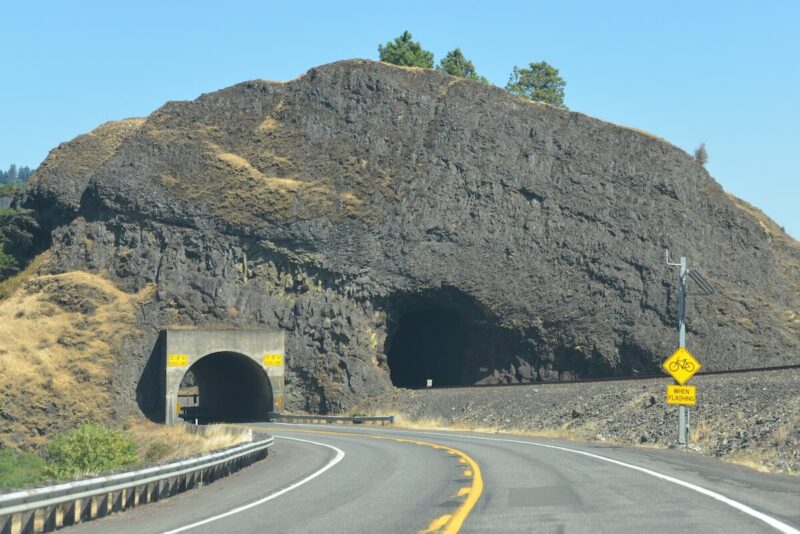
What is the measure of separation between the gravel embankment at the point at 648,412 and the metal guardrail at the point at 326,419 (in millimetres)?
2391

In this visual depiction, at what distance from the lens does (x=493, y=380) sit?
63344 millimetres

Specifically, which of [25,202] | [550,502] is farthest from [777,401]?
[25,202]

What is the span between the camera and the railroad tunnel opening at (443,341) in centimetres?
6359

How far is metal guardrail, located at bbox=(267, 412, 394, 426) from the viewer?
5087cm

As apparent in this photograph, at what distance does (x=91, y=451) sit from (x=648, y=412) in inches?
789

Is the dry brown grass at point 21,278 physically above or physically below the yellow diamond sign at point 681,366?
above

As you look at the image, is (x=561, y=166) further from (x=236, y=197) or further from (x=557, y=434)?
(x=557, y=434)

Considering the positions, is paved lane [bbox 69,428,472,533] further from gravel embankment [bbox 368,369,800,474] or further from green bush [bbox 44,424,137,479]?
gravel embankment [bbox 368,369,800,474]

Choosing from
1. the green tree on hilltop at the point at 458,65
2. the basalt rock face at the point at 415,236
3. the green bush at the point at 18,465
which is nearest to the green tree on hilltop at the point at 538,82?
the green tree on hilltop at the point at 458,65

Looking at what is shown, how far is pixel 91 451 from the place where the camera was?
3191 cm

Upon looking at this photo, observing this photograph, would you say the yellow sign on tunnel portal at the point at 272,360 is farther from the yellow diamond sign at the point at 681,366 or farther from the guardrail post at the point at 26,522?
the guardrail post at the point at 26,522

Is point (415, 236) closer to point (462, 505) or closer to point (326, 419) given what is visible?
point (326, 419)

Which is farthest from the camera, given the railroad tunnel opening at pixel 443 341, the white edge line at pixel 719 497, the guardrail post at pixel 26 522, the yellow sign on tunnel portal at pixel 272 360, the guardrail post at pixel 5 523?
the railroad tunnel opening at pixel 443 341

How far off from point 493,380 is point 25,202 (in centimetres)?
4052
